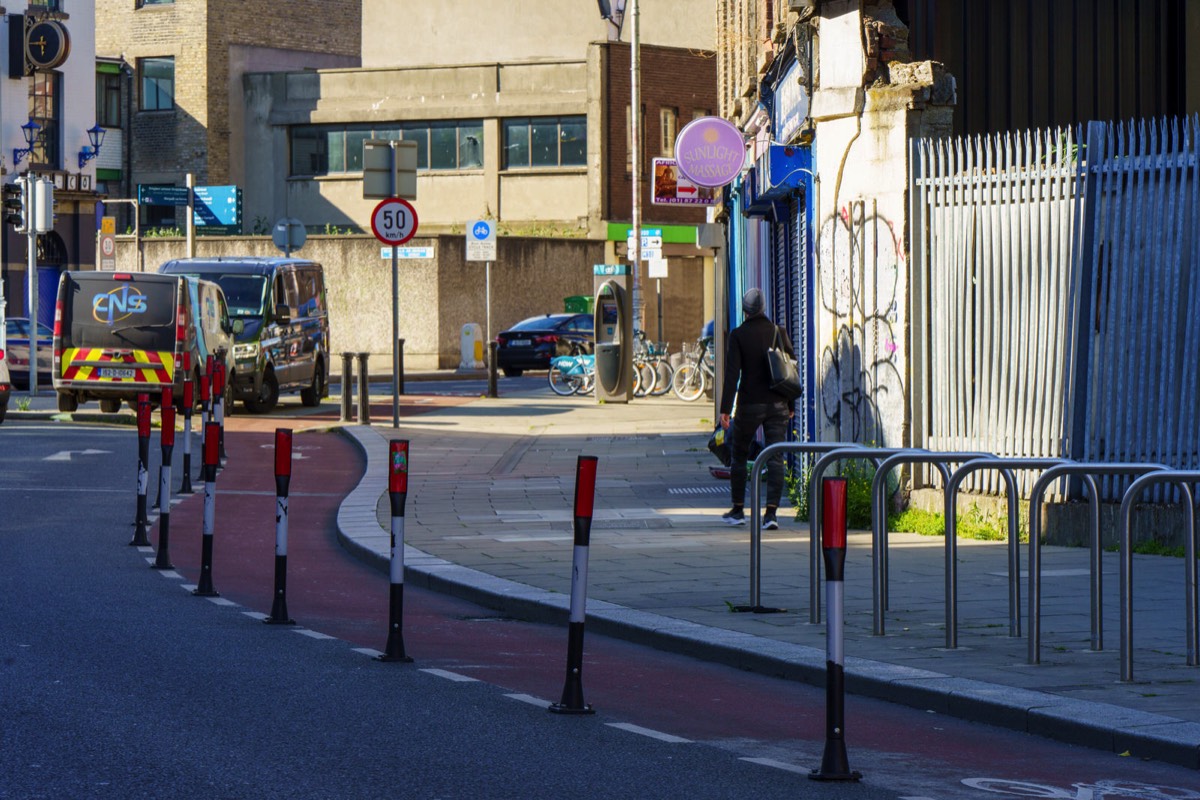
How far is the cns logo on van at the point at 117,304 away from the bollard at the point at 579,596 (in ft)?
65.5

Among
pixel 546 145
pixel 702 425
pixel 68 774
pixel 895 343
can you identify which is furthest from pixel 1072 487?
pixel 546 145

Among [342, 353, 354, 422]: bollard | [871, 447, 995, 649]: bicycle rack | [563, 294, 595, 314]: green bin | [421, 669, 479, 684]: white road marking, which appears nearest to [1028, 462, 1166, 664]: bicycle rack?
[871, 447, 995, 649]: bicycle rack

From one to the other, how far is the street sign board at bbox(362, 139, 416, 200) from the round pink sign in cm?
642

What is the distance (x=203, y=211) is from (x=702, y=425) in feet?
118

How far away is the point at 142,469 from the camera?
14367 mm

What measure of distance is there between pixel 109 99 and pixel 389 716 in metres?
60.5

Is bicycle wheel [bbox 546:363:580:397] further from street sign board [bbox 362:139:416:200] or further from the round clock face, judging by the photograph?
the round clock face

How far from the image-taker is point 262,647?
9742 millimetres

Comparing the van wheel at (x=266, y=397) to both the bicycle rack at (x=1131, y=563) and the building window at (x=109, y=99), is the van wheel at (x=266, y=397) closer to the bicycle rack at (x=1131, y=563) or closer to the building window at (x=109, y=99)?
the bicycle rack at (x=1131, y=563)

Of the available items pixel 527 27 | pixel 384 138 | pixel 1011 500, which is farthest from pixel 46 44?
pixel 1011 500

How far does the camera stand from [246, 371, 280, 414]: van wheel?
30.8 m

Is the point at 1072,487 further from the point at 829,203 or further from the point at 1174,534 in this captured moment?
the point at 829,203

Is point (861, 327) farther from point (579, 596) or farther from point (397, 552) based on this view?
point (579, 596)

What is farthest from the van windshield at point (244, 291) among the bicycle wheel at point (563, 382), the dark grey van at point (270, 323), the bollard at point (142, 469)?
the bollard at point (142, 469)
